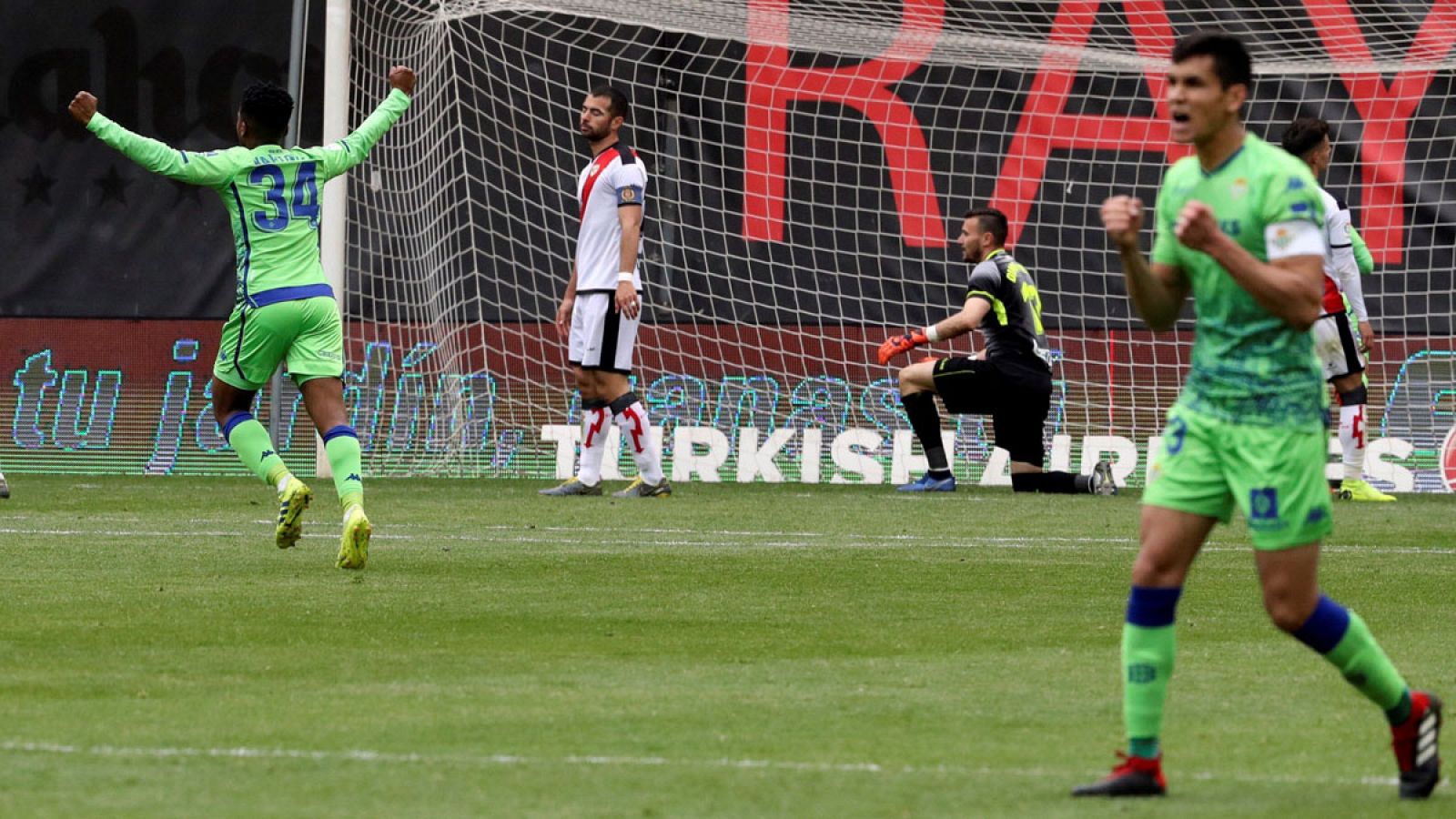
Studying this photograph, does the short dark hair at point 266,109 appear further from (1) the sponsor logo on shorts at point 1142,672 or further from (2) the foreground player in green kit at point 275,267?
(1) the sponsor logo on shorts at point 1142,672

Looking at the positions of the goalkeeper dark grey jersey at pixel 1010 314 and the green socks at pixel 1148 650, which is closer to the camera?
the green socks at pixel 1148 650

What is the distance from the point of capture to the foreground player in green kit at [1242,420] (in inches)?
173

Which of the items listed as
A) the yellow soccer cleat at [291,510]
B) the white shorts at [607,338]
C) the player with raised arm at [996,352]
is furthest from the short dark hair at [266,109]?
the player with raised arm at [996,352]

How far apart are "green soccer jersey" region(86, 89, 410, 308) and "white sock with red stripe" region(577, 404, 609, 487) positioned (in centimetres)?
398

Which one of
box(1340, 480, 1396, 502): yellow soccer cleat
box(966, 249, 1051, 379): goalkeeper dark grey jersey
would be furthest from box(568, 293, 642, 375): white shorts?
box(1340, 480, 1396, 502): yellow soccer cleat

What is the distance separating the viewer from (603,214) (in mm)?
13188

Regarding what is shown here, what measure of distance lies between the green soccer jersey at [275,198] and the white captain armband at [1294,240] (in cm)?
539

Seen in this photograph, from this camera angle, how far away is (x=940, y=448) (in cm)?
1427

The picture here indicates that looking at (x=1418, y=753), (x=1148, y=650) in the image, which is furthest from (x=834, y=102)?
(x=1418, y=753)

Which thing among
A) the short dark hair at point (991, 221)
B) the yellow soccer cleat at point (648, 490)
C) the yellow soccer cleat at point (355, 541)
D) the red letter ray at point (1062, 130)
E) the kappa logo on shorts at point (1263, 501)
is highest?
the red letter ray at point (1062, 130)

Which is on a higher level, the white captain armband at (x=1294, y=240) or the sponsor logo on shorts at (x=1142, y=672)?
the white captain armband at (x=1294, y=240)

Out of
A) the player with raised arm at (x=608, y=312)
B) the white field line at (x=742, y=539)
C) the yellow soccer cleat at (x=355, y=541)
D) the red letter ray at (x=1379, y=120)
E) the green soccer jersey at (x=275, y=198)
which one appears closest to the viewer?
the yellow soccer cleat at (x=355, y=541)

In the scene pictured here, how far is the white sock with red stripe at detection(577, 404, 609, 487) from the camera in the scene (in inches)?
521

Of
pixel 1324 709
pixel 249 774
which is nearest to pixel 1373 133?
pixel 1324 709
